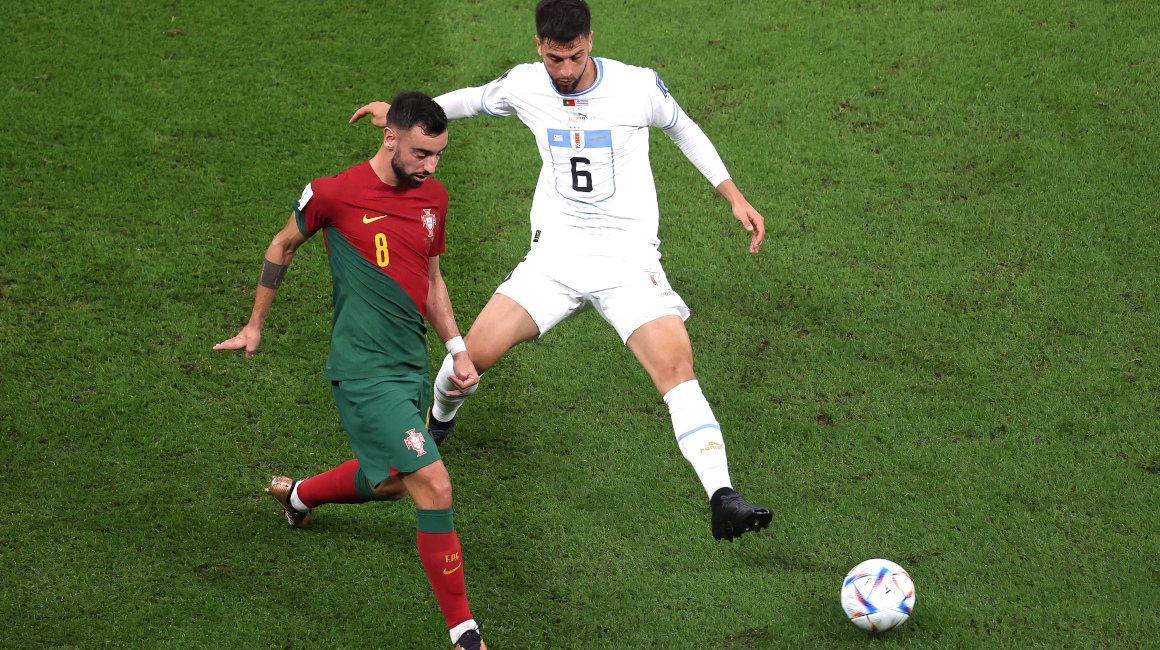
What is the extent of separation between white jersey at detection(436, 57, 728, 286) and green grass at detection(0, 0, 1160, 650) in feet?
3.64

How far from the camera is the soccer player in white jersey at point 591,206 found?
16.0ft

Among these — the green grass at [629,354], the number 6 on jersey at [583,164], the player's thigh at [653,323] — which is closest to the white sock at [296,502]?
the green grass at [629,354]

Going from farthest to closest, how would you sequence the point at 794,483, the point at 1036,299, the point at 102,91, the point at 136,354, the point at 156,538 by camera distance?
the point at 102,91 → the point at 1036,299 → the point at 136,354 → the point at 794,483 → the point at 156,538

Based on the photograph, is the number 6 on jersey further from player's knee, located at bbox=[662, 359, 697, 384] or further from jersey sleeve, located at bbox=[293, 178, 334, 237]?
jersey sleeve, located at bbox=[293, 178, 334, 237]

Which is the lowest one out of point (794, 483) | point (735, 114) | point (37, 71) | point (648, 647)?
point (648, 647)

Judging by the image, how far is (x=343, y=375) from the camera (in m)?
4.26

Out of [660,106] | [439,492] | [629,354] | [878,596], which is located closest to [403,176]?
[439,492]

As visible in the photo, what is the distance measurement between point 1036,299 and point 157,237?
5.53m

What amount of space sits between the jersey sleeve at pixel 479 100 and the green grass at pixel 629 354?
58.4 inches

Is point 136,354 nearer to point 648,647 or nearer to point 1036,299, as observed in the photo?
point 648,647

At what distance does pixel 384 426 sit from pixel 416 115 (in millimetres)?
1273

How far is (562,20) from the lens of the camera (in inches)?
183

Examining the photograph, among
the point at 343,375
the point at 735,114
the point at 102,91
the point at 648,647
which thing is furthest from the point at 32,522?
the point at 735,114

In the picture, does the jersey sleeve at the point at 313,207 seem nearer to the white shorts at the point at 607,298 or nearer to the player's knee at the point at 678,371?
the white shorts at the point at 607,298
